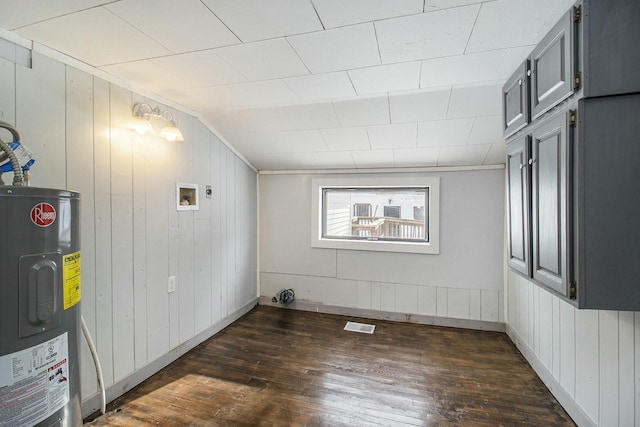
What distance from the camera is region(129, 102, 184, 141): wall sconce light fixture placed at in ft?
6.59

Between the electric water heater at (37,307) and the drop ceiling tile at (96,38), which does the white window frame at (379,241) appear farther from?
the electric water heater at (37,307)

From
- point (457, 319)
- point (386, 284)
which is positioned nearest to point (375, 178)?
point (386, 284)

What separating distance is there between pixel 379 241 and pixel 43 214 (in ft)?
9.91

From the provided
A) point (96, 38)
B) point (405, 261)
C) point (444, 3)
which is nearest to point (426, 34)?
point (444, 3)

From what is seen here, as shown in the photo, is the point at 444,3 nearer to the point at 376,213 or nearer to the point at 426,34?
the point at 426,34

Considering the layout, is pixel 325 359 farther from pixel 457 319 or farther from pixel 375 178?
pixel 375 178

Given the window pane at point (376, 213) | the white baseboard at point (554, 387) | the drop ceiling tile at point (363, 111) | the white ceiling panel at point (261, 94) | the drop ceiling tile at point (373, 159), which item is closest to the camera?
the white baseboard at point (554, 387)

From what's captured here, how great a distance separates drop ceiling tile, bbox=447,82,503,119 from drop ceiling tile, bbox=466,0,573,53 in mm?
483

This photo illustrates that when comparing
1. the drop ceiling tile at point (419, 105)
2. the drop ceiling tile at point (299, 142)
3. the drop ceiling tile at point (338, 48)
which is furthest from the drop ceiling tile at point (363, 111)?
the drop ceiling tile at point (338, 48)

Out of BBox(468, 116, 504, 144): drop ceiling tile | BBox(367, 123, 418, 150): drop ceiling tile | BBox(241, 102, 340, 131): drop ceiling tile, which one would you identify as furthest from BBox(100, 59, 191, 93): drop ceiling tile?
BBox(468, 116, 504, 144): drop ceiling tile

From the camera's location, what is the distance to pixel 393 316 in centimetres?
337

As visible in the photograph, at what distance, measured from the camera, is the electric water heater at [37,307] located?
2.99ft

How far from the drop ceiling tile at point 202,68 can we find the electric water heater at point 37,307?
105 cm

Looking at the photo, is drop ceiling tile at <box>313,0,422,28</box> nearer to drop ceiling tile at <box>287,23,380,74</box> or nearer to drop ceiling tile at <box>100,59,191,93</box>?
drop ceiling tile at <box>287,23,380,74</box>
